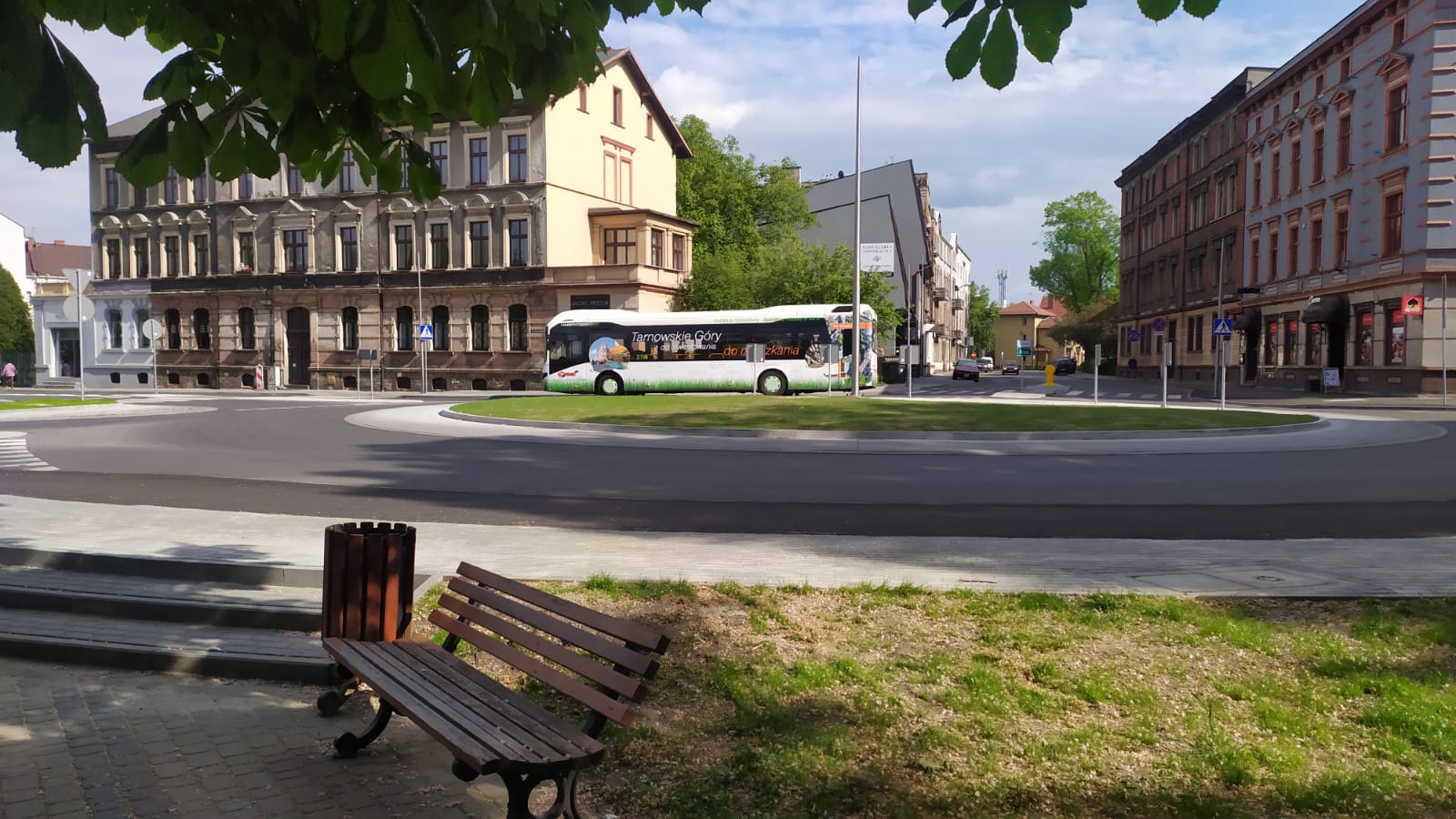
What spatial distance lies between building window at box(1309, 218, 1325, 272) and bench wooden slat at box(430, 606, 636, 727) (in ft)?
150

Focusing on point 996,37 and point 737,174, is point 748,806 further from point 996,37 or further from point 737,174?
point 737,174

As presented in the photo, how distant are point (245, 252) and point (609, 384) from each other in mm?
24555

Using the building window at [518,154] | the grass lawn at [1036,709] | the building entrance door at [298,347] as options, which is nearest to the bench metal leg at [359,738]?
the grass lawn at [1036,709]

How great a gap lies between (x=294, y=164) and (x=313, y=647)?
10.1 ft

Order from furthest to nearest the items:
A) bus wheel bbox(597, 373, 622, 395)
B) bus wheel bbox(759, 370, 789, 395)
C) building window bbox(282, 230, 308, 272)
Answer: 1. building window bbox(282, 230, 308, 272)
2. bus wheel bbox(597, 373, 622, 395)
3. bus wheel bbox(759, 370, 789, 395)

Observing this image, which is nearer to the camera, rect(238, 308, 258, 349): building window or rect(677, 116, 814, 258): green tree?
rect(238, 308, 258, 349): building window

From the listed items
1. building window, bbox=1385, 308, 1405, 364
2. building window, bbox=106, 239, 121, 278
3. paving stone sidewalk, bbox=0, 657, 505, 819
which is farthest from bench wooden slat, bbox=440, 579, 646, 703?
building window, bbox=106, 239, 121, 278

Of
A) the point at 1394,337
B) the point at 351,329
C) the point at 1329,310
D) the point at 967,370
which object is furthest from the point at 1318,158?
the point at 351,329

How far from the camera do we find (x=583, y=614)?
389 centimetres

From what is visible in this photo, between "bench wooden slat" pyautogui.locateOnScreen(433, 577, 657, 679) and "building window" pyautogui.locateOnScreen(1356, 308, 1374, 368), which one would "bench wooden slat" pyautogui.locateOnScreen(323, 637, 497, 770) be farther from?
"building window" pyautogui.locateOnScreen(1356, 308, 1374, 368)

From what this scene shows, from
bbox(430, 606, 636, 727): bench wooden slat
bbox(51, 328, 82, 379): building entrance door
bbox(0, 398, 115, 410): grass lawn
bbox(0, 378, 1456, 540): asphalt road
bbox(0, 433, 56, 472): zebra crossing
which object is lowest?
bbox(0, 378, 1456, 540): asphalt road

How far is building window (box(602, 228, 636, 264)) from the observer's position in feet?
159

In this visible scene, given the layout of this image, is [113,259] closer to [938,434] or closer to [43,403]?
[43,403]

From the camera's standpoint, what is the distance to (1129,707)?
456cm
